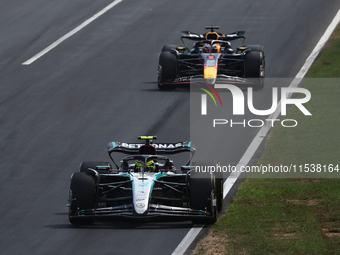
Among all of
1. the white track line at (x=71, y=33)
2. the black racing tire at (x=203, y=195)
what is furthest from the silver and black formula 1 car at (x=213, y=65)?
the black racing tire at (x=203, y=195)

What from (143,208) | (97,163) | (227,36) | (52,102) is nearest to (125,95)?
(52,102)

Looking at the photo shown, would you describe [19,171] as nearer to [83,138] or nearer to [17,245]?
[83,138]

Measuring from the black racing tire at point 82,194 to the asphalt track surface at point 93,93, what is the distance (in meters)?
0.39

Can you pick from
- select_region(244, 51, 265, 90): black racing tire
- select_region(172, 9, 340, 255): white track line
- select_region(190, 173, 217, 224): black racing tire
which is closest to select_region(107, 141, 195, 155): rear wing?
select_region(172, 9, 340, 255): white track line

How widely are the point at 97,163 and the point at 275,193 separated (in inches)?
161

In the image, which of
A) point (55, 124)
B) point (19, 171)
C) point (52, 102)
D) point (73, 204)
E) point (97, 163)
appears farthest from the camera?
point (52, 102)

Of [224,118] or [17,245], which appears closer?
[17,245]

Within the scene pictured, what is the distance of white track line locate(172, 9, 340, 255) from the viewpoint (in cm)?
1426

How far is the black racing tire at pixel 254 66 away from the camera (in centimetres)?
2777

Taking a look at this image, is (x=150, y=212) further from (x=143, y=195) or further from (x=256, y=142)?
(x=256, y=142)

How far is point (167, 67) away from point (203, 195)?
13.7 meters

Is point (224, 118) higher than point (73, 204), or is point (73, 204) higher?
point (73, 204)

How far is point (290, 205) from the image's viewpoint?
16.4 m

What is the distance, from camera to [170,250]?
45.5 ft
